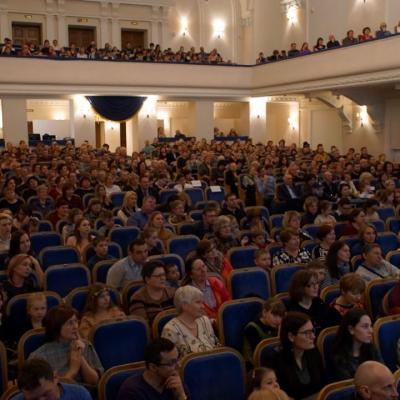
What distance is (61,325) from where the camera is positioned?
10.2 ft

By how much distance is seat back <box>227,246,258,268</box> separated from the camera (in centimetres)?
523

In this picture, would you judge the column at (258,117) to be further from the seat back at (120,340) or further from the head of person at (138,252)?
the seat back at (120,340)

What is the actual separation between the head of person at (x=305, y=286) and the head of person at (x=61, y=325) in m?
1.47

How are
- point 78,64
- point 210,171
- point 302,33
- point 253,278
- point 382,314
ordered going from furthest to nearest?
point 302,33 < point 78,64 < point 210,171 < point 253,278 < point 382,314

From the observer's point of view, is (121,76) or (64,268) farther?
(121,76)

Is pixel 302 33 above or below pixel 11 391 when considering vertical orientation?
above

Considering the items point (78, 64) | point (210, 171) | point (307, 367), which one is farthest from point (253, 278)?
point (78, 64)

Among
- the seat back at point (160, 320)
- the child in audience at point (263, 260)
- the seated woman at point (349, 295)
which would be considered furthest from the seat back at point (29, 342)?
the child in audience at point (263, 260)

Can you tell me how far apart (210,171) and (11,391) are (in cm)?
866

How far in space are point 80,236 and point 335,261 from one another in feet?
7.99

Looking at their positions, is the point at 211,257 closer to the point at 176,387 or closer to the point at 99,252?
the point at 99,252

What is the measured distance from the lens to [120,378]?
296cm

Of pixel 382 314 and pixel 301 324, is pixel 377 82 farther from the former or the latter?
pixel 301 324

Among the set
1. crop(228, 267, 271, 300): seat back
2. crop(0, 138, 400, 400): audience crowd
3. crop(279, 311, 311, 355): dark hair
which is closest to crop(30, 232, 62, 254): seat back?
crop(0, 138, 400, 400): audience crowd
